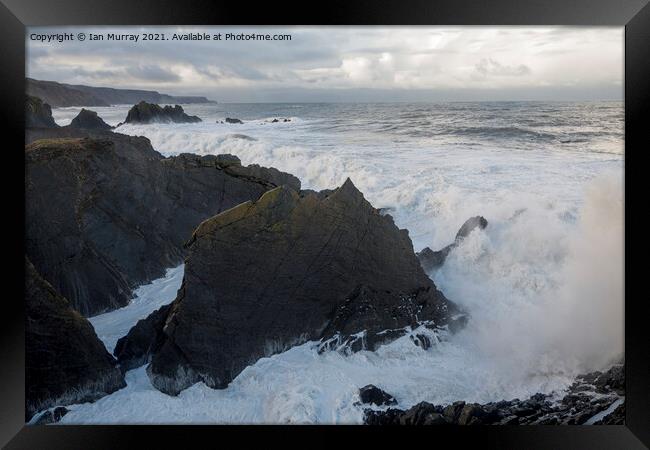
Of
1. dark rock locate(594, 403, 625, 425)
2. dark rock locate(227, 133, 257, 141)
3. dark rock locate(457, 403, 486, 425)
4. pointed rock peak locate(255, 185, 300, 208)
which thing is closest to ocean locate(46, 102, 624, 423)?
dark rock locate(227, 133, 257, 141)

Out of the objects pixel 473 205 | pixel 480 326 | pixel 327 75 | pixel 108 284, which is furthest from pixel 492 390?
pixel 108 284

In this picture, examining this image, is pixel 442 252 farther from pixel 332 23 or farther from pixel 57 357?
pixel 57 357

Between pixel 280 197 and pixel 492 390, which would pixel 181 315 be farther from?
pixel 492 390

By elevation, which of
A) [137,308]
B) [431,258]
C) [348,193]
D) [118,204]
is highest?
[348,193]

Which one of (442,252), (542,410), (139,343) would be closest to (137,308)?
(139,343)

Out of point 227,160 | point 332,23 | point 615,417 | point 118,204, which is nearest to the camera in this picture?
point 332,23

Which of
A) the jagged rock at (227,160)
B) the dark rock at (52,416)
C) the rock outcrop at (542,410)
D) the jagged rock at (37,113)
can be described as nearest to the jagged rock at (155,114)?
the jagged rock at (227,160)

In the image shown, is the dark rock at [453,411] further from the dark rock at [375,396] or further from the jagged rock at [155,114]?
the jagged rock at [155,114]
